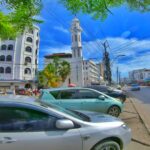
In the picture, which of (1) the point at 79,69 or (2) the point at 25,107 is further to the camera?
(1) the point at 79,69

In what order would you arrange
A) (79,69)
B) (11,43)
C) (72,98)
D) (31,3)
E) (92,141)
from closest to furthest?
(92,141) → (31,3) → (72,98) → (11,43) → (79,69)

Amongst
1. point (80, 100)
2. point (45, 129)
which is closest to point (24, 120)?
point (45, 129)

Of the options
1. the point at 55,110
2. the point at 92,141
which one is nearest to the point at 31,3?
the point at 55,110

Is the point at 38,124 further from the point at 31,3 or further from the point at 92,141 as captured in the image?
the point at 31,3

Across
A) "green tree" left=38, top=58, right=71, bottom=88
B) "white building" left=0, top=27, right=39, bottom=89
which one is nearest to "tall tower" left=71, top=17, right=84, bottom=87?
"green tree" left=38, top=58, right=71, bottom=88

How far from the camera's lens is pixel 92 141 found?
5309 mm

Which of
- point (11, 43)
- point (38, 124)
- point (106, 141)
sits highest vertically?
point (11, 43)

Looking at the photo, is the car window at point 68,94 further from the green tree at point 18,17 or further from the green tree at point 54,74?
the green tree at point 54,74

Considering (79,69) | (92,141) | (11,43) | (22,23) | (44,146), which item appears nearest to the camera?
(44,146)

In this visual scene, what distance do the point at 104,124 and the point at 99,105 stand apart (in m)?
7.63

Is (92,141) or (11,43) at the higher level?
(11,43)

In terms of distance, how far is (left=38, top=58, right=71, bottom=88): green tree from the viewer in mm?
72688

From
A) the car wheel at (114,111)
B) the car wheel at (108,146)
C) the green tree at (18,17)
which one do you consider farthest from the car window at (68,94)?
the car wheel at (108,146)

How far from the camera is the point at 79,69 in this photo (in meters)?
106
